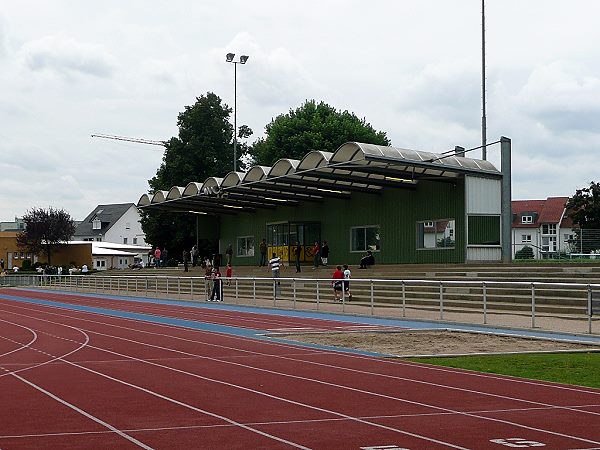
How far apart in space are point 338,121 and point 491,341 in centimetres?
Answer: 5491

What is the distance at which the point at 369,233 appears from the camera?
154 ft

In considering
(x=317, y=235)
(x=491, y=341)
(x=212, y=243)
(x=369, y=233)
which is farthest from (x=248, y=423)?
(x=212, y=243)

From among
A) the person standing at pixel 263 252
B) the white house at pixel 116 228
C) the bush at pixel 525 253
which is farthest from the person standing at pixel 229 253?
the white house at pixel 116 228

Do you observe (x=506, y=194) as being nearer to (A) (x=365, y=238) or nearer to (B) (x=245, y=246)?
(A) (x=365, y=238)

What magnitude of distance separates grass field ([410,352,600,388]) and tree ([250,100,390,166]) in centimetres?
5530

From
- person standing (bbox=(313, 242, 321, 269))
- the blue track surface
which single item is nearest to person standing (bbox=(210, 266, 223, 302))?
the blue track surface

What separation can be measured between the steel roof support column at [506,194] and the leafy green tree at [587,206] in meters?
24.5

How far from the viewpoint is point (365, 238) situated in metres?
47.2

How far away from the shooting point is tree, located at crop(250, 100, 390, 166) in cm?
7256

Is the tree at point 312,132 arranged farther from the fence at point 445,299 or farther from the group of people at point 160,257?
the fence at point 445,299

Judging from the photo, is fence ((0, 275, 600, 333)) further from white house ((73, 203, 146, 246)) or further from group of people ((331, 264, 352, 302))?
white house ((73, 203, 146, 246))

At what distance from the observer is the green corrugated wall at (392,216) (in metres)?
40.1

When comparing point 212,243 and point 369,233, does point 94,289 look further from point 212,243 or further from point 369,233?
point 369,233

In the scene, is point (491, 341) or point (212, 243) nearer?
point (491, 341)
